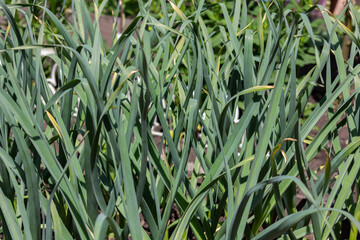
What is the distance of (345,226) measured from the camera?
145 centimetres

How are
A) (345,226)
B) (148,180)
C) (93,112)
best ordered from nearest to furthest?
(93,112) → (148,180) → (345,226)

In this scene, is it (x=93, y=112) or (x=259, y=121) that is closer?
(x=93, y=112)

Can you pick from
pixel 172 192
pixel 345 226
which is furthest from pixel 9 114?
pixel 345 226

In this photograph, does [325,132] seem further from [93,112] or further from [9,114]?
[9,114]

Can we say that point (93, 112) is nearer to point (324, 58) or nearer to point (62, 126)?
point (62, 126)

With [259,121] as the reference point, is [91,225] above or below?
below

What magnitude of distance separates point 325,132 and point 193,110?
0.89 feet

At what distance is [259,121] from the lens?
1.07 meters

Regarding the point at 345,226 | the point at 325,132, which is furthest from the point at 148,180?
the point at 345,226

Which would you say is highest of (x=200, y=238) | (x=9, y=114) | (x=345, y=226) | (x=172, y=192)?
(x=9, y=114)

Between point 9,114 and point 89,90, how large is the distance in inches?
6.2

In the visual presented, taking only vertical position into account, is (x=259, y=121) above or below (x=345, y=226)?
above

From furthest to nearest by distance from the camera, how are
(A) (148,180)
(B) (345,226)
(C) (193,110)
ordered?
1. (B) (345,226)
2. (A) (148,180)
3. (C) (193,110)

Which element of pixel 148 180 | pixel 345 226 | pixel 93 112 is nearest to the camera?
pixel 93 112
